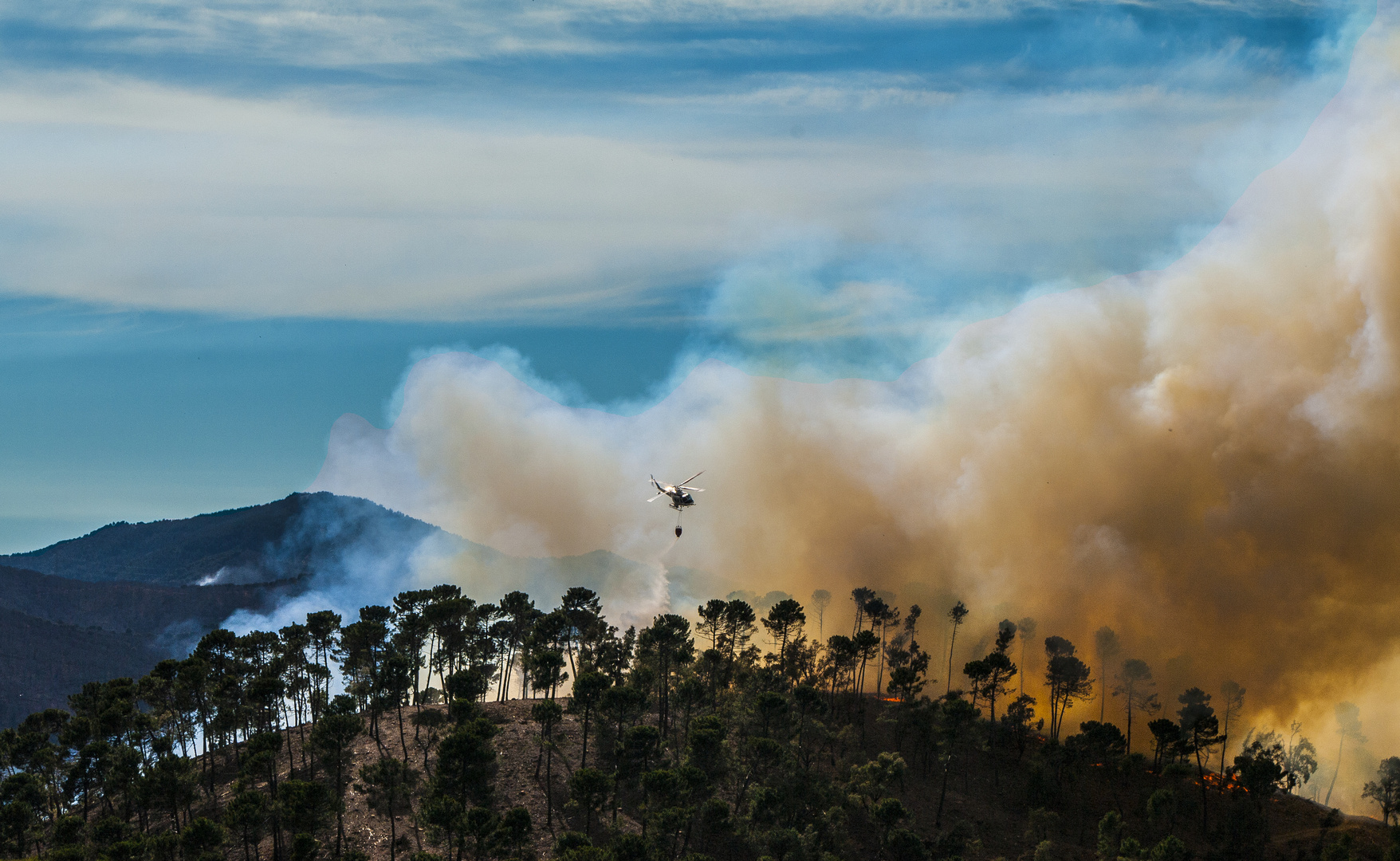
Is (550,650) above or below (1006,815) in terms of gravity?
above

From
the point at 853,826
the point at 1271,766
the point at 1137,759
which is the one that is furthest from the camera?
the point at 1137,759

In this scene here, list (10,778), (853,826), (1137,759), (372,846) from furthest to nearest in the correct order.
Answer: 1. (1137,759)
2. (853,826)
3. (10,778)
4. (372,846)

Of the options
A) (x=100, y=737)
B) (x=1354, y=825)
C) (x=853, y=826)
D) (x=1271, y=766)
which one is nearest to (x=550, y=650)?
(x=853, y=826)

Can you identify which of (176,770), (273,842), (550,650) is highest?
(550,650)

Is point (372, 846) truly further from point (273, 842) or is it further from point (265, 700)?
point (265, 700)

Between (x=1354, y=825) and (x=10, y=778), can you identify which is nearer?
(x=10, y=778)

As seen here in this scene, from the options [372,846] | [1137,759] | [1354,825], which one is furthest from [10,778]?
[1354,825]

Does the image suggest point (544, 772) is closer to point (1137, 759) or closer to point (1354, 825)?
point (1137, 759)
